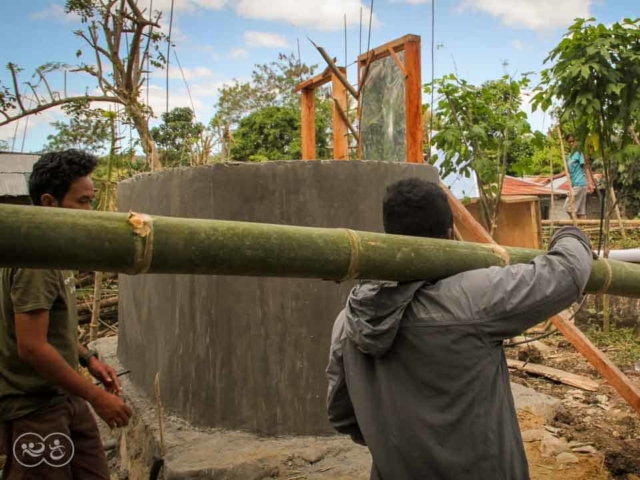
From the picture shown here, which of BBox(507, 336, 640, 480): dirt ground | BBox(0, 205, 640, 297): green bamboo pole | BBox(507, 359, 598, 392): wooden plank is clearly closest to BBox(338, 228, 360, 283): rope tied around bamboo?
BBox(0, 205, 640, 297): green bamboo pole

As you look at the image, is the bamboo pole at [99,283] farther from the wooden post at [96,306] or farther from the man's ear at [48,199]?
the man's ear at [48,199]

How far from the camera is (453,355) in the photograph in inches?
63.2

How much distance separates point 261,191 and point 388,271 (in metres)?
1.90

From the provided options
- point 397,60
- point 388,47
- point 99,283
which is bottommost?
point 99,283

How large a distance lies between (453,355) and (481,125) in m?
4.91

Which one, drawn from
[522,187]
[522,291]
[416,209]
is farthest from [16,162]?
[522,187]

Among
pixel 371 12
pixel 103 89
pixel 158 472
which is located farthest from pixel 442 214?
pixel 103 89

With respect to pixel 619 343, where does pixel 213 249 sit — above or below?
above

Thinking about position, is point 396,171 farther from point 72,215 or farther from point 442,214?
point 72,215

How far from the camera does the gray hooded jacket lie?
1.56 metres

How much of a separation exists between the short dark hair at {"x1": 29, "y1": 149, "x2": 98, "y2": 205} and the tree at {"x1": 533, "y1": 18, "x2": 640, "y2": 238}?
4124mm

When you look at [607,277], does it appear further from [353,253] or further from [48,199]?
[48,199]

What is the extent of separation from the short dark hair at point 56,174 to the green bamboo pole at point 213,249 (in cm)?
113

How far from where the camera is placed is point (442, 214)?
1.68m
